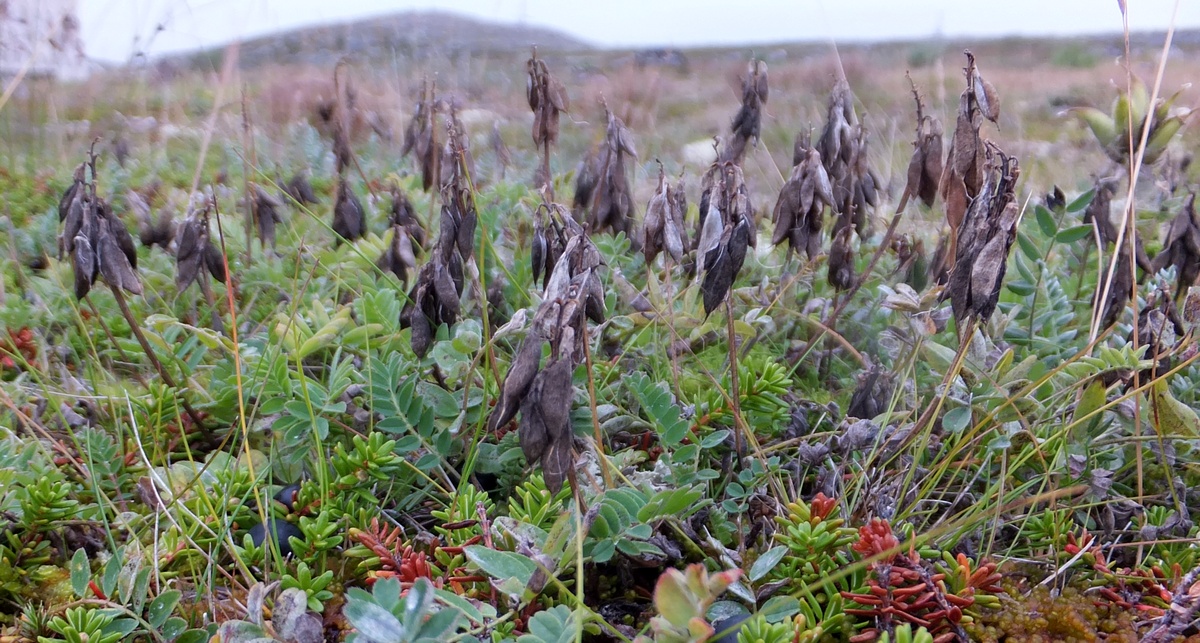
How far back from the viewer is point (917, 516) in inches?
64.9

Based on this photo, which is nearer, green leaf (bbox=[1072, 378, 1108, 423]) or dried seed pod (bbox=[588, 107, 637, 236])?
green leaf (bbox=[1072, 378, 1108, 423])

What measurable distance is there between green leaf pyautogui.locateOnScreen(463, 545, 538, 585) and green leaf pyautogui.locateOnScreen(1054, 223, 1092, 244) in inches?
70.4

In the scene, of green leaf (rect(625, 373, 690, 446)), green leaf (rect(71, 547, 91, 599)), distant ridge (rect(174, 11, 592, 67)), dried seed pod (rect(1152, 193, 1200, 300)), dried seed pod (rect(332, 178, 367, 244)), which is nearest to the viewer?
green leaf (rect(71, 547, 91, 599))

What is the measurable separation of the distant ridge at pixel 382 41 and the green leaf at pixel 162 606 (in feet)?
17.2

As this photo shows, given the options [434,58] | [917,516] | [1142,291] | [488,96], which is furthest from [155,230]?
[488,96]

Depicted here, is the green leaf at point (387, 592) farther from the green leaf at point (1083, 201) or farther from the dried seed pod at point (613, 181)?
the green leaf at point (1083, 201)

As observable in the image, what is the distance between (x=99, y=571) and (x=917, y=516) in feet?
4.97

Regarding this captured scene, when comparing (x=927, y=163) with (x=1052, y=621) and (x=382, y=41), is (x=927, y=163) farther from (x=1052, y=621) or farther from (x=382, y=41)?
(x=382, y=41)

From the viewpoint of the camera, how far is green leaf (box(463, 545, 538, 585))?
1.22m

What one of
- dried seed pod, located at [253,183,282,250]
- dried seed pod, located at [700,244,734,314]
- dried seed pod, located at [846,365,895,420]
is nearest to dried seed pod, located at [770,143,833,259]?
dried seed pod, located at [846,365,895,420]

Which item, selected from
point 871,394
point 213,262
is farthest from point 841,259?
point 213,262

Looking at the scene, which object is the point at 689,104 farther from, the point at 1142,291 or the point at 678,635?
the point at 678,635

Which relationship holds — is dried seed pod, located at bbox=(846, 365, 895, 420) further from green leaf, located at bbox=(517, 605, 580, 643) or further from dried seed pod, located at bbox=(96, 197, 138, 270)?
dried seed pod, located at bbox=(96, 197, 138, 270)

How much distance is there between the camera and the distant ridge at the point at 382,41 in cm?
1885
